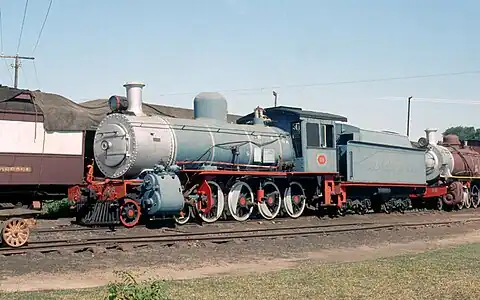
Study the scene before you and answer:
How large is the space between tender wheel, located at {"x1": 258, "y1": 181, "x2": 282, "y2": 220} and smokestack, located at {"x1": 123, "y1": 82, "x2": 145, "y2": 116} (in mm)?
5236

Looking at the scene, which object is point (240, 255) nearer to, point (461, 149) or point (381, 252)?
point (381, 252)

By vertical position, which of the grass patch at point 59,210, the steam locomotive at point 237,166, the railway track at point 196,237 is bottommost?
the railway track at point 196,237

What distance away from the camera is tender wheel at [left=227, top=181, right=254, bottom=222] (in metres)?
18.7

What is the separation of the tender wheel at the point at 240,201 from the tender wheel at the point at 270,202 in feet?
1.68

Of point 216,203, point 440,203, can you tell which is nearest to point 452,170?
point 440,203

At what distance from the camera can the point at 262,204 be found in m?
19.8

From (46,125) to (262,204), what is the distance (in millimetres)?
7509

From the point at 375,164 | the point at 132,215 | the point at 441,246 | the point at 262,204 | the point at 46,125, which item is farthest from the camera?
the point at 375,164

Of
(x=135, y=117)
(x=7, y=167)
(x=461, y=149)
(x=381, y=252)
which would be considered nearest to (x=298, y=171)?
(x=135, y=117)

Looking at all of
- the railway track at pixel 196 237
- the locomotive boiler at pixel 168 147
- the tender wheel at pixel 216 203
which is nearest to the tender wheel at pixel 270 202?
the locomotive boiler at pixel 168 147

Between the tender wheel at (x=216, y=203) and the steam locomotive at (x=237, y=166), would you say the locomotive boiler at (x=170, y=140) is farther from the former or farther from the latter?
the tender wheel at (x=216, y=203)

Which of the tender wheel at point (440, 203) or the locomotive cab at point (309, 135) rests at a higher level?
the locomotive cab at point (309, 135)

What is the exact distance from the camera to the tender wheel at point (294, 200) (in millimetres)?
20953

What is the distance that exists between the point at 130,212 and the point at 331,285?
29.2 feet
